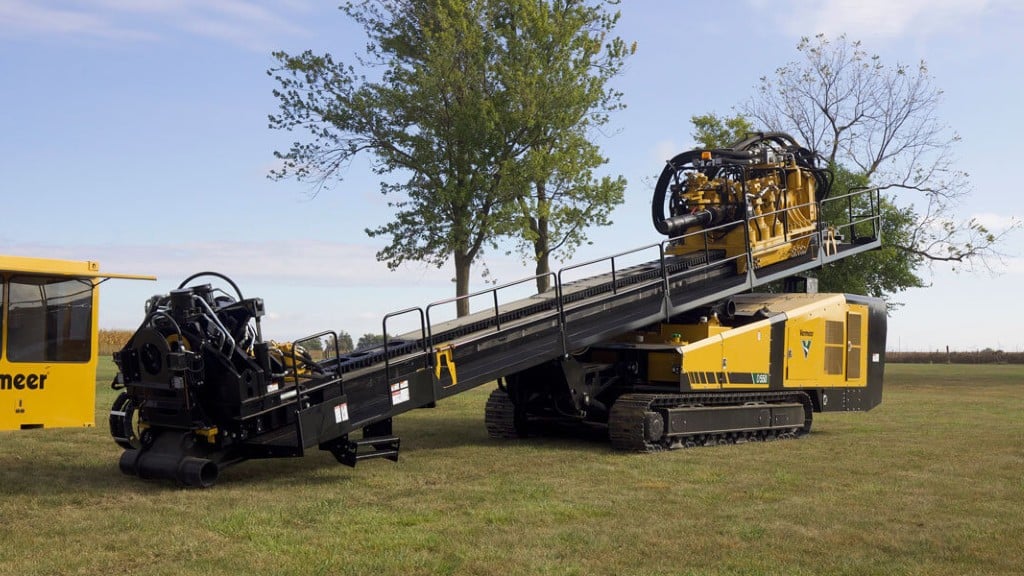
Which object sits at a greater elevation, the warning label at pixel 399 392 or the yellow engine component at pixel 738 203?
the yellow engine component at pixel 738 203

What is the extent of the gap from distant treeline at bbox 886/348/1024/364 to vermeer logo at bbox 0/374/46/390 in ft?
198

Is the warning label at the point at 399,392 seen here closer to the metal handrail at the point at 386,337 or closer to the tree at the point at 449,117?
the metal handrail at the point at 386,337

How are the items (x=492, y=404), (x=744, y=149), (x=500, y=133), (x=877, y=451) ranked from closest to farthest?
(x=877, y=451) → (x=492, y=404) → (x=744, y=149) → (x=500, y=133)

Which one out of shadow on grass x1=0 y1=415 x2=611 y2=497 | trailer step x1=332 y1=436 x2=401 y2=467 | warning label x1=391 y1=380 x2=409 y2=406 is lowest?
shadow on grass x1=0 y1=415 x2=611 y2=497

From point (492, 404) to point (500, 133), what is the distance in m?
12.1

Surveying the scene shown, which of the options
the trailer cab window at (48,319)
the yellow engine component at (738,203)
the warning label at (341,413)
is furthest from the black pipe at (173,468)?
the yellow engine component at (738,203)

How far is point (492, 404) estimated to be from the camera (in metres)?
14.8

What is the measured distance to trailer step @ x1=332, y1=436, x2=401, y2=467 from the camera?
10781mm

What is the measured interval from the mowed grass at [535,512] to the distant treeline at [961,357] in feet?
171

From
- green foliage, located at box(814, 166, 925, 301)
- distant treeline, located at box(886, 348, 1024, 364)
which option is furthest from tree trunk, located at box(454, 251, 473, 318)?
distant treeline, located at box(886, 348, 1024, 364)

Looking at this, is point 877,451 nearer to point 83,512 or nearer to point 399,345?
point 399,345

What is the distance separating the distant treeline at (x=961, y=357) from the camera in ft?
201

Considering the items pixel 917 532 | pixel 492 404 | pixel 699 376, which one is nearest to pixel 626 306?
pixel 699 376

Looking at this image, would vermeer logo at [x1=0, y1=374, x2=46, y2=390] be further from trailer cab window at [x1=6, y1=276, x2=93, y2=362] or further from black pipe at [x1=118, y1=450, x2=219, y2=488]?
black pipe at [x1=118, y1=450, x2=219, y2=488]
